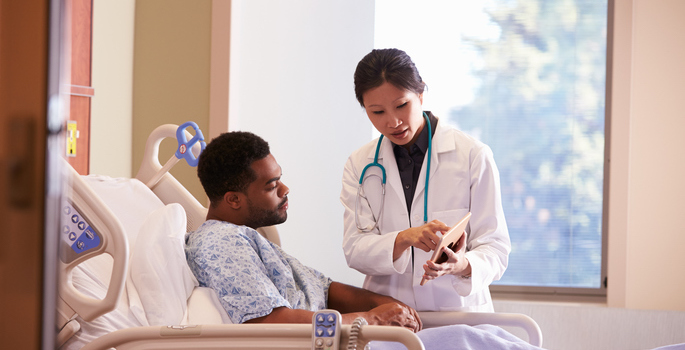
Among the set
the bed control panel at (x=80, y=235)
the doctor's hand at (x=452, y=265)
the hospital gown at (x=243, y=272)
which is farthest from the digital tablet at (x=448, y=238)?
the bed control panel at (x=80, y=235)

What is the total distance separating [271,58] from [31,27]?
108 inches

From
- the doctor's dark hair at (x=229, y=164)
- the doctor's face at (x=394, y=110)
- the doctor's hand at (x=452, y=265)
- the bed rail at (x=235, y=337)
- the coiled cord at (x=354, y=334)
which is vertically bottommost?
the bed rail at (x=235, y=337)

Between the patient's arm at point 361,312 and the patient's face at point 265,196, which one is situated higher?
the patient's face at point 265,196

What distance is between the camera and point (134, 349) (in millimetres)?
1133

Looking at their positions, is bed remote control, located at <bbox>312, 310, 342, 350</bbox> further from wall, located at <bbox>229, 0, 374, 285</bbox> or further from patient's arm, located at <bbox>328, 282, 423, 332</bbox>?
wall, located at <bbox>229, 0, 374, 285</bbox>

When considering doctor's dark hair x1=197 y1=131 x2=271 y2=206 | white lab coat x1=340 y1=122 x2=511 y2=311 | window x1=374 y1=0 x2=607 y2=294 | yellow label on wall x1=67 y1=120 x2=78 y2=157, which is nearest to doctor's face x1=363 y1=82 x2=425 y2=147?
white lab coat x1=340 y1=122 x2=511 y2=311

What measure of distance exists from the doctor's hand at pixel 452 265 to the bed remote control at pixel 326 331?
51cm

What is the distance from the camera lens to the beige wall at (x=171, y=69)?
9.13 ft

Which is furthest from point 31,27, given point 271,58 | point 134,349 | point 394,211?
point 271,58

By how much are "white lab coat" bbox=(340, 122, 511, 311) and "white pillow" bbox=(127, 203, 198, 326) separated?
1.78 ft

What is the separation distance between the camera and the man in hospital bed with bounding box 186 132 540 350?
4.80ft

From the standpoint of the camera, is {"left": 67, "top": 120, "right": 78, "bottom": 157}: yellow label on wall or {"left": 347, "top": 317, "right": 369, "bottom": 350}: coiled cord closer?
{"left": 347, "top": 317, "right": 369, "bottom": 350}: coiled cord

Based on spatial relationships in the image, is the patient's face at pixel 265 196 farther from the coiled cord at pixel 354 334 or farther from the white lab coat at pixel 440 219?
the coiled cord at pixel 354 334

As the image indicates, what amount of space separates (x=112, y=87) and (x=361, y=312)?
170 cm
